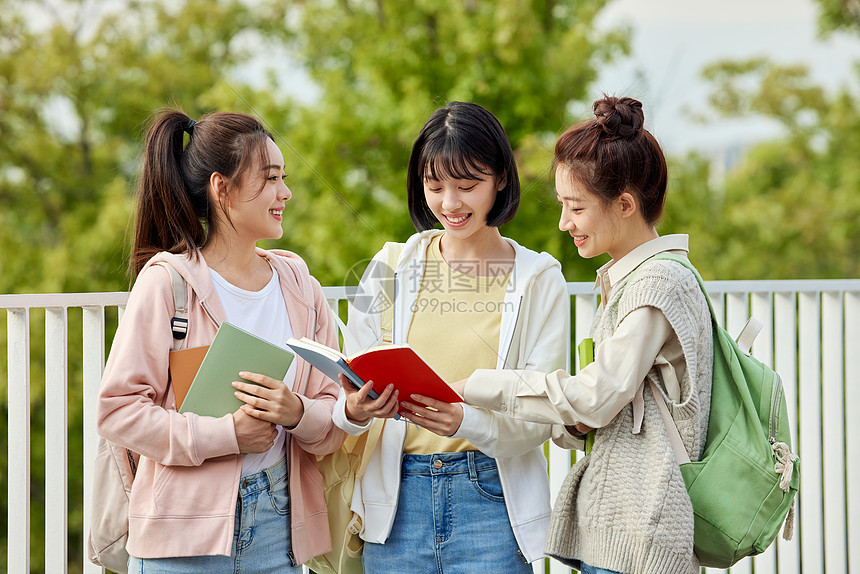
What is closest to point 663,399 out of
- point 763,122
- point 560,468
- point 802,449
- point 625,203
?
point 625,203

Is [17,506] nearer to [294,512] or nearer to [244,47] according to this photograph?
[294,512]

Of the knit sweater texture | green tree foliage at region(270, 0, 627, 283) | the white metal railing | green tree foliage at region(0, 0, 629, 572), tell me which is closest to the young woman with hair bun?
the knit sweater texture

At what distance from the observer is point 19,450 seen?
1977 mm

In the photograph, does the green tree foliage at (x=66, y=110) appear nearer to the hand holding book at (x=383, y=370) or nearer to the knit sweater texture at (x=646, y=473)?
the hand holding book at (x=383, y=370)

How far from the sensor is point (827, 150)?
416 inches

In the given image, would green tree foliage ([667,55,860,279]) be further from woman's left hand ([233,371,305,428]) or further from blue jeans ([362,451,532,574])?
woman's left hand ([233,371,305,428])

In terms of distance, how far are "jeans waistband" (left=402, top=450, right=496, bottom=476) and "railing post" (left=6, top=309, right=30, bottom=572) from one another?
98cm

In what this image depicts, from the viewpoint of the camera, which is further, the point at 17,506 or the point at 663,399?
the point at 17,506

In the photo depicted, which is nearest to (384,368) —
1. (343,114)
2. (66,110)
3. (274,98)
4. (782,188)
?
(343,114)

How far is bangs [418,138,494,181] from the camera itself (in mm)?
1598

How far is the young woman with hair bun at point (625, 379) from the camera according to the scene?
1.42 meters

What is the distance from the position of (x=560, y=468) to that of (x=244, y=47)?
433 inches

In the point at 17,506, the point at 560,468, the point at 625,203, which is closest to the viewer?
the point at 625,203

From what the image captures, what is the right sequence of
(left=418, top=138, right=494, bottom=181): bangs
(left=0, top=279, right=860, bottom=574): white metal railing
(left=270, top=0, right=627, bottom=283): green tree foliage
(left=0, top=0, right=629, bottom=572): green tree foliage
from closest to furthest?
(left=418, top=138, right=494, bottom=181): bangs < (left=0, top=279, right=860, bottom=574): white metal railing < (left=270, top=0, right=627, bottom=283): green tree foliage < (left=0, top=0, right=629, bottom=572): green tree foliage
